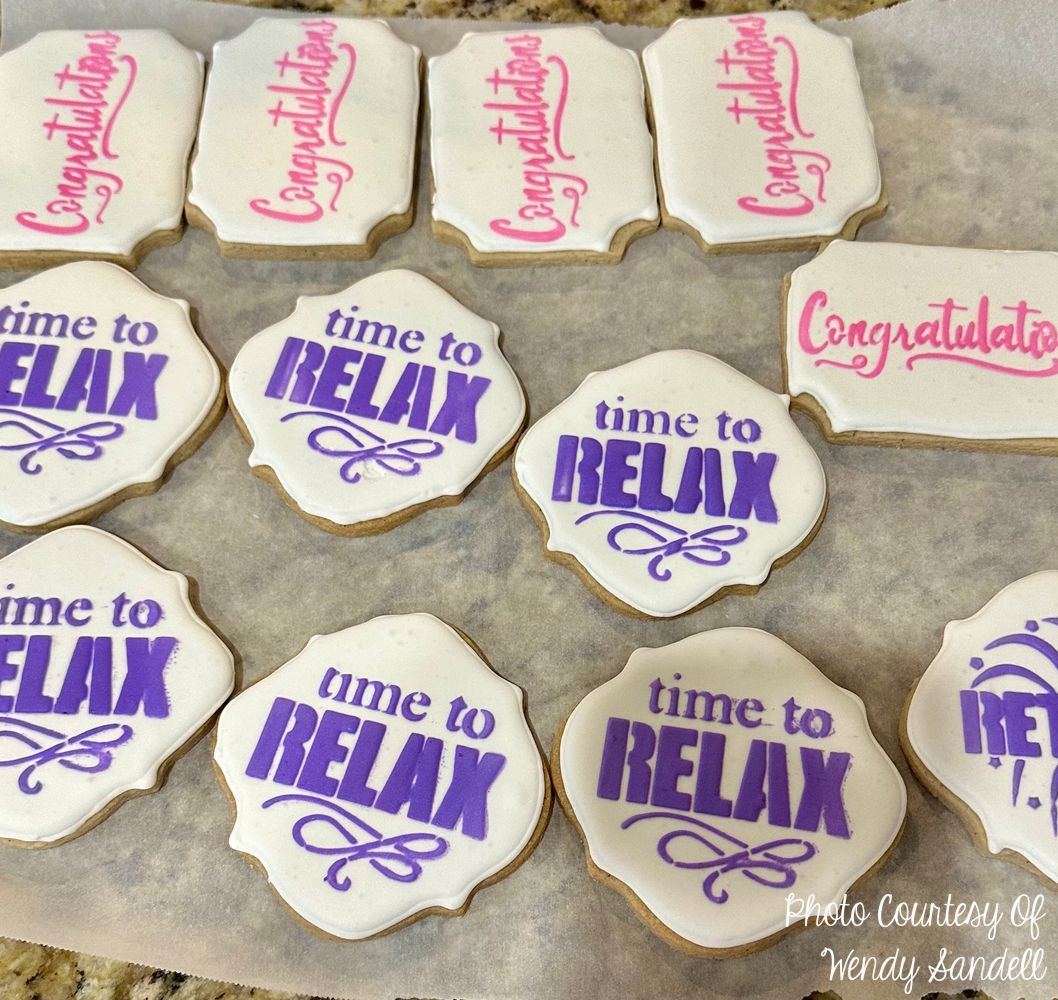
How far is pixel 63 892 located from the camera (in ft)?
4.78

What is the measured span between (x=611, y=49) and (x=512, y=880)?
181cm

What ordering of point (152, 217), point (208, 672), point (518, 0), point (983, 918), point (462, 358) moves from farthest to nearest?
point (518, 0), point (152, 217), point (462, 358), point (208, 672), point (983, 918)

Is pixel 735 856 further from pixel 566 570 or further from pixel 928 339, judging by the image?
pixel 928 339

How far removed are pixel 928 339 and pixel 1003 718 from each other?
2.47ft

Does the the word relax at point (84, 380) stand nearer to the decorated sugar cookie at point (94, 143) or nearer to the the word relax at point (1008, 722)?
the decorated sugar cookie at point (94, 143)

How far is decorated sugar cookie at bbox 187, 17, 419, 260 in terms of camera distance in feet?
6.15

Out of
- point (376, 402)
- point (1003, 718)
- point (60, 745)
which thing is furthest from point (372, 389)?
point (1003, 718)

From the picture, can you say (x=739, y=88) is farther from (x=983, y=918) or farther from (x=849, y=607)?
(x=983, y=918)

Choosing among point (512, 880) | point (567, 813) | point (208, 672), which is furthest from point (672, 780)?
point (208, 672)

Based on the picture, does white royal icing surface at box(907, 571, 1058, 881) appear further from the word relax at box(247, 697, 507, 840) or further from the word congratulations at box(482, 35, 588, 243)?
the word congratulations at box(482, 35, 588, 243)

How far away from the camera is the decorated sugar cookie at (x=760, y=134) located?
188cm

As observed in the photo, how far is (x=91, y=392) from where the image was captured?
174 cm

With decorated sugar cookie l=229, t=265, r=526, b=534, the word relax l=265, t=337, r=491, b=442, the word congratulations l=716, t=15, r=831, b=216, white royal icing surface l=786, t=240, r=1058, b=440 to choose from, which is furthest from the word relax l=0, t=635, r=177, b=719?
the word congratulations l=716, t=15, r=831, b=216

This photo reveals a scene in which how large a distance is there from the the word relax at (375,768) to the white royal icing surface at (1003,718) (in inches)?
30.2
